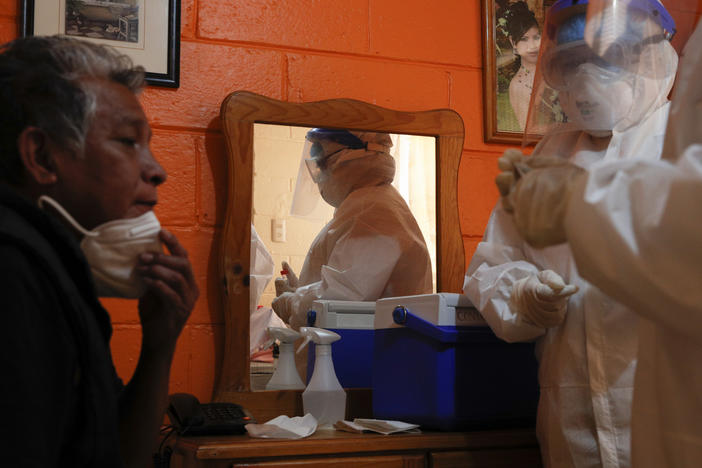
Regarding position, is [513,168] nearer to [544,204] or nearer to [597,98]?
[544,204]

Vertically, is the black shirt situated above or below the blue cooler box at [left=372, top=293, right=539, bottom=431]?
above

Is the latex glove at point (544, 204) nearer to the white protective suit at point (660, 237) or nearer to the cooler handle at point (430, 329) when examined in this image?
the white protective suit at point (660, 237)

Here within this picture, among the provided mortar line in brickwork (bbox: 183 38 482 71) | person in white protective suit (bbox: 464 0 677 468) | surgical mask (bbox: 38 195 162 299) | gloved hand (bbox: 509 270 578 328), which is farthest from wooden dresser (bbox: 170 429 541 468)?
mortar line in brickwork (bbox: 183 38 482 71)

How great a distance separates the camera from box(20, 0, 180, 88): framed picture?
2064 mm

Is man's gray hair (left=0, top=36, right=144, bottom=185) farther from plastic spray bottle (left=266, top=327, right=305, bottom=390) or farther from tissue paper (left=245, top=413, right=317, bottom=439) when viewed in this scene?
plastic spray bottle (left=266, top=327, right=305, bottom=390)

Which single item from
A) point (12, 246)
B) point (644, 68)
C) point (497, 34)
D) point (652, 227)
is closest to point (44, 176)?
point (12, 246)

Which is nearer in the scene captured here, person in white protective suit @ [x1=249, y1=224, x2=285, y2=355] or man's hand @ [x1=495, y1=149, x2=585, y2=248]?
man's hand @ [x1=495, y1=149, x2=585, y2=248]

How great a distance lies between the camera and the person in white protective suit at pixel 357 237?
7.02 feet

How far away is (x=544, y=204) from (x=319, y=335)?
1.17 metres

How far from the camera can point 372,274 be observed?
7.16ft

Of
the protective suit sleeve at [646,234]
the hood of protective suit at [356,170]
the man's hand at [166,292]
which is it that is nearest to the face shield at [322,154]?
the hood of protective suit at [356,170]

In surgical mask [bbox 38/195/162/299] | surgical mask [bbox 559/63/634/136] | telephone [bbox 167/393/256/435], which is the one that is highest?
surgical mask [bbox 559/63/634/136]

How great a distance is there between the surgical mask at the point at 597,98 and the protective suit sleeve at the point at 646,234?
83 centimetres

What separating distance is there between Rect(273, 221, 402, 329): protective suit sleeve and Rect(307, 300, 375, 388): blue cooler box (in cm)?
3
